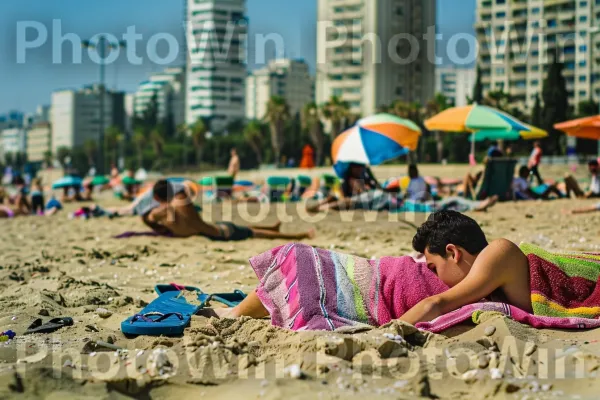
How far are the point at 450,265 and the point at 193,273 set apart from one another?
2760 millimetres

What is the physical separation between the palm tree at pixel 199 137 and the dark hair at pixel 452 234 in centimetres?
7506

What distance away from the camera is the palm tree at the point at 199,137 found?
7725 cm

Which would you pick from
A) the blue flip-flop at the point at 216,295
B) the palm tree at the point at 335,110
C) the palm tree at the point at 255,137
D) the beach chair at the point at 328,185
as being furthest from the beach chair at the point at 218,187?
the palm tree at the point at 255,137

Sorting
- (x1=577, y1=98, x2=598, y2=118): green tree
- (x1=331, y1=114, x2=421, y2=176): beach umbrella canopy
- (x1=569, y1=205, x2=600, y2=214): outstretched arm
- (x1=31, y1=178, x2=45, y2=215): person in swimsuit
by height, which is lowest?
(x1=31, y1=178, x2=45, y2=215): person in swimsuit

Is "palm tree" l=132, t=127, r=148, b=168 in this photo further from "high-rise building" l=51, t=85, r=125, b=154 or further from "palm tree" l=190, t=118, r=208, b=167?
"high-rise building" l=51, t=85, r=125, b=154

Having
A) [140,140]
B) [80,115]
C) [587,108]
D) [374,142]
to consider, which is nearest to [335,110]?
[587,108]

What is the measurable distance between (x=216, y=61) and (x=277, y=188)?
115037 mm

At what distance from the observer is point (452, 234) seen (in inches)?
A: 119

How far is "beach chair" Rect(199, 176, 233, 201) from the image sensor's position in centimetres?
1684

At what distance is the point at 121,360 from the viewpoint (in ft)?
8.73

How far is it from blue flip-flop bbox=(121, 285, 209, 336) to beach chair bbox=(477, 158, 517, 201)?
875 centimetres

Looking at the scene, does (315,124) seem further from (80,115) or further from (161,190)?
(80,115)

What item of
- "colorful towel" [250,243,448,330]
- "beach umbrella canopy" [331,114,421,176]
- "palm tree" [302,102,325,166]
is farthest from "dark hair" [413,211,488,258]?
"palm tree" [302,102,325,166]

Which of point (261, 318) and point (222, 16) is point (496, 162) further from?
point (222, 16)
